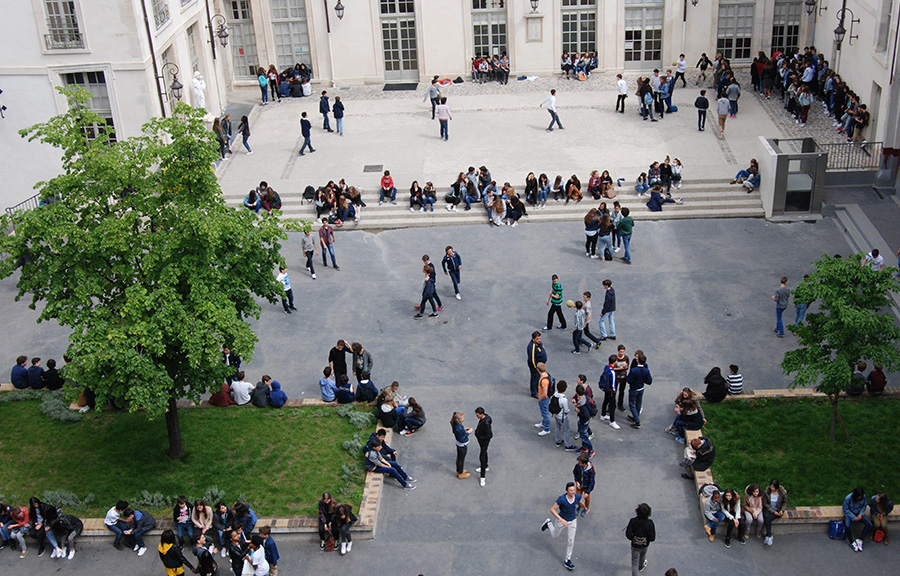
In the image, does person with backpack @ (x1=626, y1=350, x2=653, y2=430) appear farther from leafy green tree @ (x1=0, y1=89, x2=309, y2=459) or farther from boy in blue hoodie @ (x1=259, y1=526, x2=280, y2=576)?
boy in blue hoodie @ (x1=259, y1=526, x2=280, y2=576)

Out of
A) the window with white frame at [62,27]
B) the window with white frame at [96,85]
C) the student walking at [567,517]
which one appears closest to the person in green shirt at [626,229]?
the student walking at [567,517]

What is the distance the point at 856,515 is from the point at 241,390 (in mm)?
12343

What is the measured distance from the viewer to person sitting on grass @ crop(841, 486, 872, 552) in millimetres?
17594

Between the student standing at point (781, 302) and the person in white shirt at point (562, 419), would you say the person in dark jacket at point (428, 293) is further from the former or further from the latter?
the student standing at point (781, 302)

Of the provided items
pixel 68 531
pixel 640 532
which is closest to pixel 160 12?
pixel 68 531

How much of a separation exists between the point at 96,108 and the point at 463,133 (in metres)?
12.3

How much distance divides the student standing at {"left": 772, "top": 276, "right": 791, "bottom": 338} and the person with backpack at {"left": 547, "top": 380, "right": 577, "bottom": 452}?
20.2ft

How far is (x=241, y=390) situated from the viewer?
72.0 ft

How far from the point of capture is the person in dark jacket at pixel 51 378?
23.0m

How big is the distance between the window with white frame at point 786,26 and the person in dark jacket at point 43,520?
3276 centimetres

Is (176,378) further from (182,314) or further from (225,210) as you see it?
(225,210)

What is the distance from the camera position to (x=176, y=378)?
18.7 metres

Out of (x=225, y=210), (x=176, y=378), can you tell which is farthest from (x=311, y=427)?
(x=225, y=210)

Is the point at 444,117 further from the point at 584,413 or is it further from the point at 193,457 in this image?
the point at 193,457
